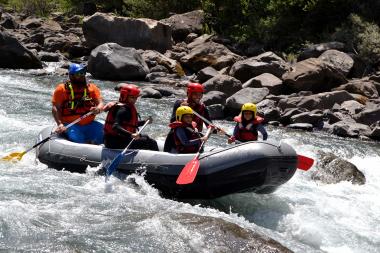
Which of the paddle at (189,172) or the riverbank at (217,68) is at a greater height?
the paddle at (189,172)

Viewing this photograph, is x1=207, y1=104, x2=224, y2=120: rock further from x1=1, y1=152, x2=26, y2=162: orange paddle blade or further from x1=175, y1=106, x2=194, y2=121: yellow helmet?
x1=175, y1=106, x2=194, y2=121: yellow helmet

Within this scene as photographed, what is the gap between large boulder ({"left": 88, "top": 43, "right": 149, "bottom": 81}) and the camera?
16.1 metres

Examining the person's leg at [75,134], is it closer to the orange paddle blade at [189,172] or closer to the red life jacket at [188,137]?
the red life jacket at [188,137]

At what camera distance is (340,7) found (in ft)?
69.1

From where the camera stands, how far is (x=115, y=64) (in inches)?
634

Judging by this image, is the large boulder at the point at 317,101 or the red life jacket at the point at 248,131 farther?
the large boulder at the point at 317,101

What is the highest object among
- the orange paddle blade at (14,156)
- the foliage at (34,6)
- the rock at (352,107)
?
the orange paddle blade at (14,156)

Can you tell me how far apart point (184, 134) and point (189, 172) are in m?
0.75

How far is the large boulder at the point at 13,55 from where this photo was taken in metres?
16.4

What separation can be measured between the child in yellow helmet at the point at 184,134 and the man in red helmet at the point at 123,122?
0.44 meters

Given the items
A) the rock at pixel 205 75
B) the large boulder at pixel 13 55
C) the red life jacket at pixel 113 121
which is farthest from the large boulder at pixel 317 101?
the large boulder at pixel 13 55

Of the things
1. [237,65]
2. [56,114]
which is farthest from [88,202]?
[237,65]

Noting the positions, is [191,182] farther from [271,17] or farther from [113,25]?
[271,17]

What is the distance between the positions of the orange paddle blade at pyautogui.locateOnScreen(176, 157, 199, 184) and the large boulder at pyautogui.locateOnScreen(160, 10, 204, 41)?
16.0 metres
